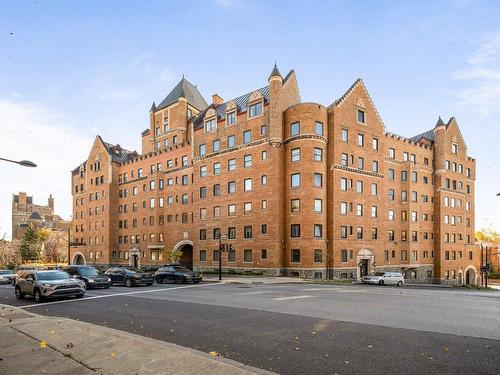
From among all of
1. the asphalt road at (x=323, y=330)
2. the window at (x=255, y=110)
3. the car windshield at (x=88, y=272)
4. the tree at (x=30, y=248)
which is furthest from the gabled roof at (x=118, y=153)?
the asphalt road at (x=323, y=330)

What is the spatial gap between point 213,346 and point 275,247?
31500mm

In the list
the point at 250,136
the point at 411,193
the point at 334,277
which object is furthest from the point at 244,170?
the point at 411,193

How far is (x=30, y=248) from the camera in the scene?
3238 inches

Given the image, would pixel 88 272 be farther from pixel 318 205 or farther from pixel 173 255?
pixel 318 205

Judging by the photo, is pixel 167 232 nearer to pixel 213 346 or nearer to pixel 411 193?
pixel 411 193

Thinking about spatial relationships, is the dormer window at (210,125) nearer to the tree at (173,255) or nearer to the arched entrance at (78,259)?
the tree at (173,255)

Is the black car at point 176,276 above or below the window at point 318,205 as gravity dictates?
below

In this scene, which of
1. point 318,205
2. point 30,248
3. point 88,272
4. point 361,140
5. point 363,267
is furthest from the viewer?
point 30,248

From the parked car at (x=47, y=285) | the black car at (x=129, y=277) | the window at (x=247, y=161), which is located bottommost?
the black car at (x=129, y=277)

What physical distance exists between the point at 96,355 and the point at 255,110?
125 ft

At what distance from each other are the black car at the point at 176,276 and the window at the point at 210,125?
2271 cm

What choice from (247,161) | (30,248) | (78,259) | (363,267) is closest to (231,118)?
(247,161)

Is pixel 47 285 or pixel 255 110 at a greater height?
pixel 255 110

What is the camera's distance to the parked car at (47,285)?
17.3 metres
